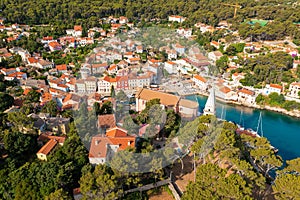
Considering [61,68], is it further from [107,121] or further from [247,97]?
[247,97]

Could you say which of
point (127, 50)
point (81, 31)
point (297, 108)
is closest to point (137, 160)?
point (297, 108)

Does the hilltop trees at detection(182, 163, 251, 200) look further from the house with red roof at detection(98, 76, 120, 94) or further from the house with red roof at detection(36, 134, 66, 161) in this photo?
the house with red roof at detection(98, 76, 120, 94)

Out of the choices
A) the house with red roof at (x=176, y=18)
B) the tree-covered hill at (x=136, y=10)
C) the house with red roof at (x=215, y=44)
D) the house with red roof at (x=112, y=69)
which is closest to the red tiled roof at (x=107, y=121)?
the house with red roof at (x=112, y=69)

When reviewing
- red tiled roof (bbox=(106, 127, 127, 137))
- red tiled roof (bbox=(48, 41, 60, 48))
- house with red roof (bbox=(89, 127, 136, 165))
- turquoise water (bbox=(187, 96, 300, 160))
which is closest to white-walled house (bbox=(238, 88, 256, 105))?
turquoise water (bbox=(187, 96, 300, 160))

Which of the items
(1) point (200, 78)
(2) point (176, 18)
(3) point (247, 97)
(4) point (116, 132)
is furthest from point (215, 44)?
(4) point (116, 132)

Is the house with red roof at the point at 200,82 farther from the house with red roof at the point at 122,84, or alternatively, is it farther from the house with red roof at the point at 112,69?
the house with red roof at the point at 122,84

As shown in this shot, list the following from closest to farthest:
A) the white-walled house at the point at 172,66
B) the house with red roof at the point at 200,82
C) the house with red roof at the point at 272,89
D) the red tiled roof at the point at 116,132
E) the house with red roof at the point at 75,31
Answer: the red tiled roof at the point at 116,132
the house with red roof at the point at 272,89
the house with red roof at the point at 200,82
the white-walled house at the point at 172,66
the house with red roof at the point at 75,31

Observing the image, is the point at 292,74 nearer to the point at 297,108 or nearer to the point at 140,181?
the point at 297,108
